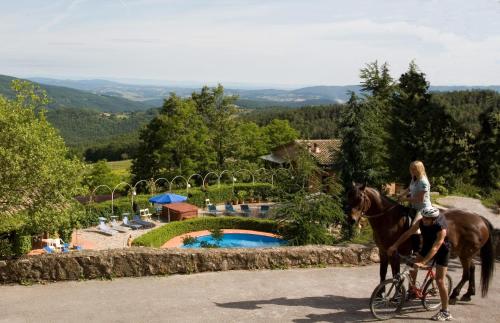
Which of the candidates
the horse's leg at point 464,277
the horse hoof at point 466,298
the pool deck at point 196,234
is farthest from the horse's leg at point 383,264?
the pool deck at point 196,234

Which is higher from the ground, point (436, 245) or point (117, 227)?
point (436, 245)

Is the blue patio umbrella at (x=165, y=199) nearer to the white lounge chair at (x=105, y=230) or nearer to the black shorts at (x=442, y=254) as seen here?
the white lounge chair at (x=105, y=230)

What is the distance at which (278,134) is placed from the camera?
6206 cm

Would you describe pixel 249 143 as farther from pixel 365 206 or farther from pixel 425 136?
pixel 365 206

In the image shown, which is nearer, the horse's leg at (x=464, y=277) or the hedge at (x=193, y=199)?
the horse's leg at (x=464, y=277)

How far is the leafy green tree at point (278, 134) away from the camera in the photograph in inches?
2419

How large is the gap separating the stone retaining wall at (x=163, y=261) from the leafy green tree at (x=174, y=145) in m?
33.4

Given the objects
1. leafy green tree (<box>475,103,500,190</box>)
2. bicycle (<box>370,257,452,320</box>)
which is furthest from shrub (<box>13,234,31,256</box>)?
leafy green tree (<box>475,103,500,190</box>)

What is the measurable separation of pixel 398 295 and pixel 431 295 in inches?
37.5

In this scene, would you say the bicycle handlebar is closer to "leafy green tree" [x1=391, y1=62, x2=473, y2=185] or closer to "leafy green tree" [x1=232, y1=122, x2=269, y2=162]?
"leafy green tree" [x1=391, y1=62, x2=473, y2=185]

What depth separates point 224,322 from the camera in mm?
7105

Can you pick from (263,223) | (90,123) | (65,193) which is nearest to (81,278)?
(65,193)

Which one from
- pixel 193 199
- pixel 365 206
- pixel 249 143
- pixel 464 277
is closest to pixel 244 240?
pixel 193 199

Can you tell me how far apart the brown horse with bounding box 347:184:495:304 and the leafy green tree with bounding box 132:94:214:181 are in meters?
36.1
